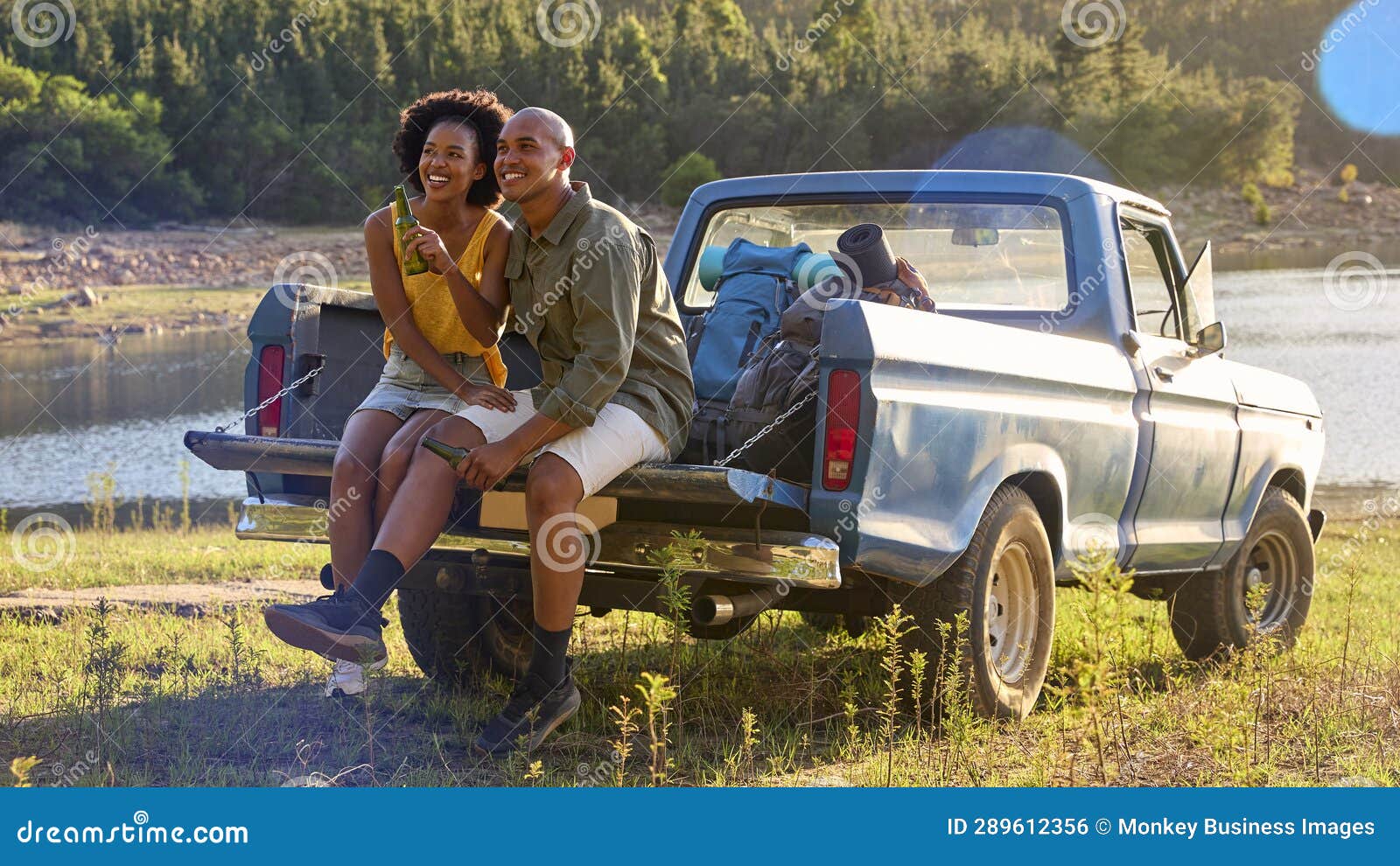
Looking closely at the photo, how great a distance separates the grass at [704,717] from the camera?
14.0 feet

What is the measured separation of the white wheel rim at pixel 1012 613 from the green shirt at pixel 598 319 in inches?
46.0

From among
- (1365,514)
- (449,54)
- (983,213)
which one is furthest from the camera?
(449,54)

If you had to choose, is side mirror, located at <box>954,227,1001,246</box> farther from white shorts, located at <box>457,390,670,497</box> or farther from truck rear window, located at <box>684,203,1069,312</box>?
white shorts, located at <box>457,390,670,497</box>

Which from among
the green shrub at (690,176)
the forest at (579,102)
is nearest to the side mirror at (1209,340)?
the forest at (579,102)

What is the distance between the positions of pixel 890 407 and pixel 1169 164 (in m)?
91.3

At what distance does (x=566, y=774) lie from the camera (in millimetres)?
4281

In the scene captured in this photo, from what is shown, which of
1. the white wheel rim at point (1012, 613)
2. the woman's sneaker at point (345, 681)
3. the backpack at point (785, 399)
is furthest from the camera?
the woman's sneaker at point (345, 681)

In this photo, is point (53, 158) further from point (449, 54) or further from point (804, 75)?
point (804, 75)

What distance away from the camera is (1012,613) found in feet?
16.5

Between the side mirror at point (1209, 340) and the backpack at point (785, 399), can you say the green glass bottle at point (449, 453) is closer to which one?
the backpack at point (785, 399)

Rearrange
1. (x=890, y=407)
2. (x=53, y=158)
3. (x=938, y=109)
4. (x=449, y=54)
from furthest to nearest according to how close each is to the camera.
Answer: (x=938, y=109) < (x=449, y=54) < (x=53, y=158) < (x=890, y=407)

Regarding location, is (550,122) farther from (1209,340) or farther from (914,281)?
(1209,340)

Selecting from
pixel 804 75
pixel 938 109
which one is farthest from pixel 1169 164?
pixel 804 75

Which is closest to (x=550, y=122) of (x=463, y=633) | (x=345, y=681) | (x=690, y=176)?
(x=463, y=633)
